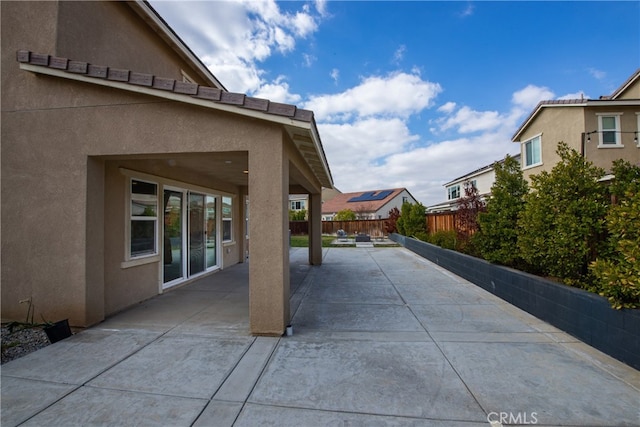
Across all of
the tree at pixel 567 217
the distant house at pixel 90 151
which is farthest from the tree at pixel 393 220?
the distant house at pixel 90 151

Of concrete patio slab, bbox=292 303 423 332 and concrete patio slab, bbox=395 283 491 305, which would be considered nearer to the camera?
concrete patio slab, bbox=292 303 423 332

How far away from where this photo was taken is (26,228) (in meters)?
4.53

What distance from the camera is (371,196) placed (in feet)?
148

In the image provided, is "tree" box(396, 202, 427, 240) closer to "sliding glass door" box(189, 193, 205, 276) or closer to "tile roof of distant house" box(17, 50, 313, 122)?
"sliding glass door" box(189, 193, 205, 276)

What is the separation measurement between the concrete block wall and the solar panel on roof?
119 feet

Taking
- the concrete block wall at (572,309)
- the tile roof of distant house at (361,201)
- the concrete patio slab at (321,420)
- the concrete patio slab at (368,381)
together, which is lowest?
the concrete patio slab at (368,381)

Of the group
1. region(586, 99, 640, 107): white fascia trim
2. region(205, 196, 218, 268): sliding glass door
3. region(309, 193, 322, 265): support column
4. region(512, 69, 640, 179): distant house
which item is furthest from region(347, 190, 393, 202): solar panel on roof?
region(205, 196, 218, 268): sliding glass door

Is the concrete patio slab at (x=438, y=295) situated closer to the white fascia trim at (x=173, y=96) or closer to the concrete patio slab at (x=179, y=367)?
the concrete patio slab at (x=179, y=367)

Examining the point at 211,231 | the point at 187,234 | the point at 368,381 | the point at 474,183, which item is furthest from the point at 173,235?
the point at 474,183

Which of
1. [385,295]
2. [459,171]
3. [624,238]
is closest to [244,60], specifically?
[385,295]

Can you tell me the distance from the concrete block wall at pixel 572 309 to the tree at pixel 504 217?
0.32 meters

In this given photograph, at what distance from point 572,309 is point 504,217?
247 cm

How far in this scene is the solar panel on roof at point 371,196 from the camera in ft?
141

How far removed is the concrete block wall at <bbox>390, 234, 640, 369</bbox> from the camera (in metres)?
3.33
